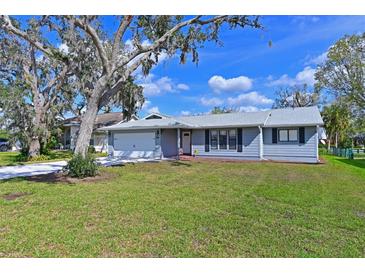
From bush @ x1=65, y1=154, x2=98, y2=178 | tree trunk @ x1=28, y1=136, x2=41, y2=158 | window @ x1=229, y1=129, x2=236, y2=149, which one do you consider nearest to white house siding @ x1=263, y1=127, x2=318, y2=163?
window @ x1=229, y1=129, x2=236, y2=149

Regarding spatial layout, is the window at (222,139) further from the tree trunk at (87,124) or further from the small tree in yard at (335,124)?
the small tree in yard at (335,124)

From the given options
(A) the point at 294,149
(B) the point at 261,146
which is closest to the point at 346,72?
(A) the point at 294,149

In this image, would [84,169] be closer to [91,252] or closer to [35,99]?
[91,252]

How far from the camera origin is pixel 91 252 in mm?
3715

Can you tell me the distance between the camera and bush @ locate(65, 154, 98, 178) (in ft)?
34.2

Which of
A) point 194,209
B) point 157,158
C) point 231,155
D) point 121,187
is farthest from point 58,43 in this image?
point 194,209

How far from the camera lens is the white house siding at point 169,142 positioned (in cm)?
2028

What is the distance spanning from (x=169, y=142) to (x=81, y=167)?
36.5ft

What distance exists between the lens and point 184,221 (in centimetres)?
508

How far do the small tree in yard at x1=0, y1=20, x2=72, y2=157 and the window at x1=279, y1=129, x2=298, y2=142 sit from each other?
600 inches

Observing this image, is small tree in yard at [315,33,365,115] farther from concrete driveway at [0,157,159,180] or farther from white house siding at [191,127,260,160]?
concrete driveway at [0,157,159,180]

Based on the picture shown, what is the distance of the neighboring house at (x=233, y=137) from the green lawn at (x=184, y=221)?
830 cm

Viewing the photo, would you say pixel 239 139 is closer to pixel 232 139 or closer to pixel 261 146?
pixel 232 139
